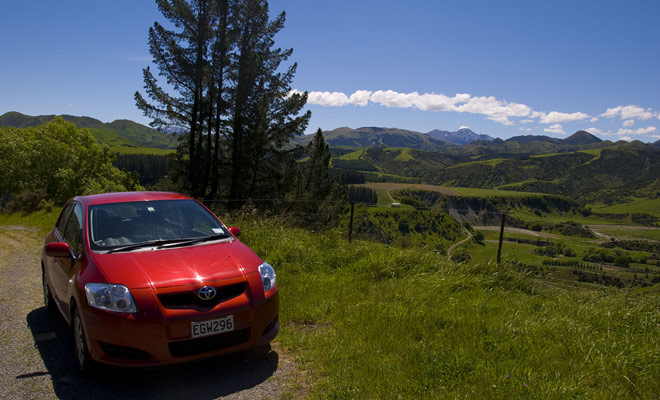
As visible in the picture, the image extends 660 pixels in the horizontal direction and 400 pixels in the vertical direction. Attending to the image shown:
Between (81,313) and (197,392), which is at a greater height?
(81,313)

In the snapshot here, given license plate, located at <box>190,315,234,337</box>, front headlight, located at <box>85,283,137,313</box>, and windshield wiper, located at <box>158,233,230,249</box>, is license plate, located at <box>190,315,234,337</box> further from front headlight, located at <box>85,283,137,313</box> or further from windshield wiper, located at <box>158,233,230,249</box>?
windshield wiper, located at <box>158,233,230,249</box>

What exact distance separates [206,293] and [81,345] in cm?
135

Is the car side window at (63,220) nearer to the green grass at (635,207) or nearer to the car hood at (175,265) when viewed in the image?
the car hood at (175,265)

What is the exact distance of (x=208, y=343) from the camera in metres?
3.44

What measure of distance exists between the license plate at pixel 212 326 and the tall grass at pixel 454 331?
0.95m

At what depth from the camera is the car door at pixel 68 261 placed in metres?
4.01

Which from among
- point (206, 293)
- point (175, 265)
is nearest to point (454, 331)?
point (206, 293)

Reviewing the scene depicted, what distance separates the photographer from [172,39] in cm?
2020

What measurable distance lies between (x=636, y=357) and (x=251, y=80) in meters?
21.5

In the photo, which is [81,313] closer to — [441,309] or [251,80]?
[441,309]

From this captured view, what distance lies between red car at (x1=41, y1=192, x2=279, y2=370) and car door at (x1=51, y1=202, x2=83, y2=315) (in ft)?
0.05

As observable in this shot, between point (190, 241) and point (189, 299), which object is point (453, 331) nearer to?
point (189, 299)

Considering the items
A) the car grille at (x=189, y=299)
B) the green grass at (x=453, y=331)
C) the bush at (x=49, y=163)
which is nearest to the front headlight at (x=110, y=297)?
the car grille at (x=189, y=299)

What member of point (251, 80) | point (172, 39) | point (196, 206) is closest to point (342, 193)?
point (251, 80)
